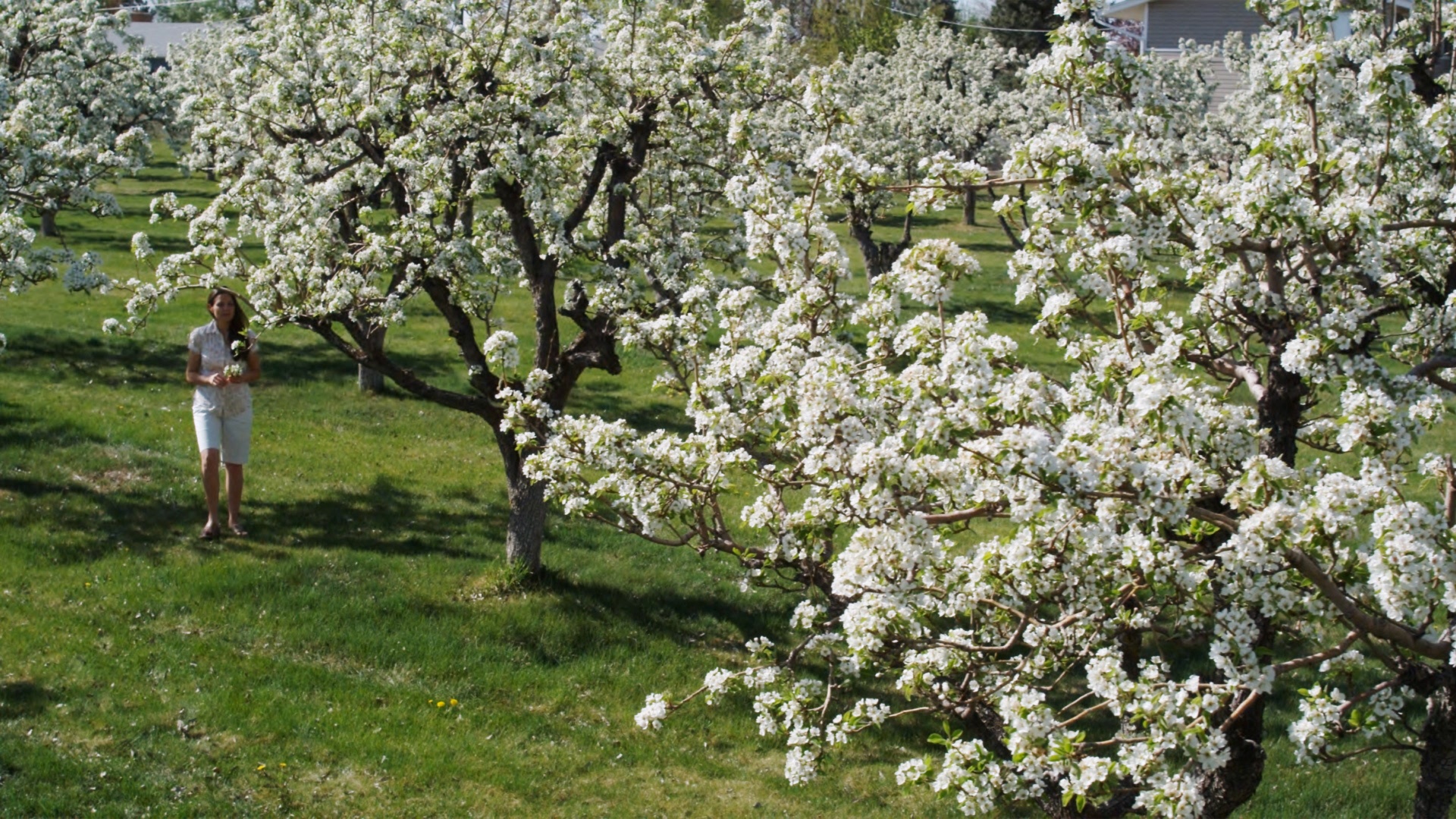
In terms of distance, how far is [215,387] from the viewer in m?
11.1

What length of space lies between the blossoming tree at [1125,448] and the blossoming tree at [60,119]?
700 centimetres

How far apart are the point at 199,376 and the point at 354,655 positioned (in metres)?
3.17

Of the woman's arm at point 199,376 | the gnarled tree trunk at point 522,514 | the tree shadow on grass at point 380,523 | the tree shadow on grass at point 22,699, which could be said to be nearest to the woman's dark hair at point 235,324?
the woman's arm at point 199,376

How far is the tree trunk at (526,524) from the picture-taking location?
10836 millimetres

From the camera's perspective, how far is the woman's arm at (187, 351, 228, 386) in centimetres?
1076

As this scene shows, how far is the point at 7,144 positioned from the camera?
11.3m

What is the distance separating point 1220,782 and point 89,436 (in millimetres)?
12420

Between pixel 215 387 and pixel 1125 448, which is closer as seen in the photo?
pixel 1125 448

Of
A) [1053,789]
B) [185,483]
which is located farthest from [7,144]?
[1053,789]

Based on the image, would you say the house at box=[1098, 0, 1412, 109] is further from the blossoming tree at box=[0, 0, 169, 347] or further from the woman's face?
the woman's face

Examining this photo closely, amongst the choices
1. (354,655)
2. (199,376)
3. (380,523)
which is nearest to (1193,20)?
(380,523)

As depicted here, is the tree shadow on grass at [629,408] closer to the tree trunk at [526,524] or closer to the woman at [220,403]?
the tree trunk at [526,524]

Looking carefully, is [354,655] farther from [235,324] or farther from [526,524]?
[235,324]

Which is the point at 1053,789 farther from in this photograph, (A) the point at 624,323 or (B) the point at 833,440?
(A) the point at 624,323
